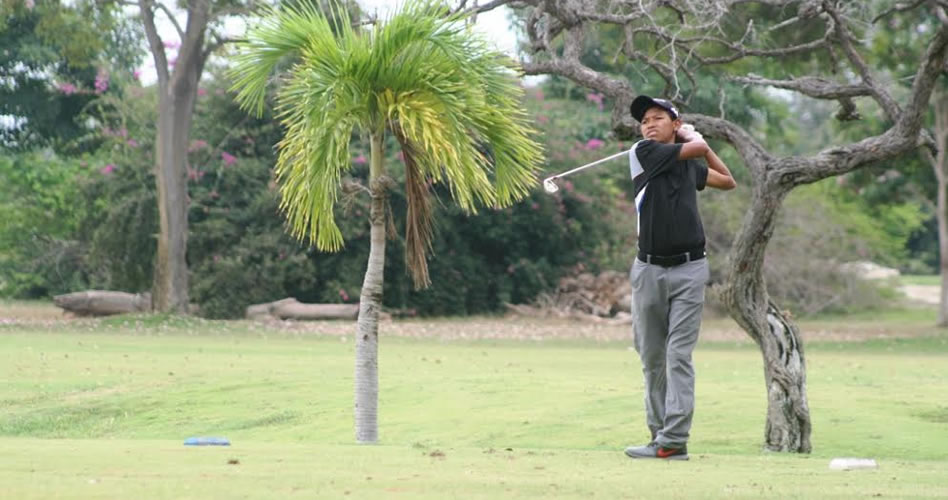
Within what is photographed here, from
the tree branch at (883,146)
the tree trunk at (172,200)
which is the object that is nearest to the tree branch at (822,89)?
the tree branch at (883,146)

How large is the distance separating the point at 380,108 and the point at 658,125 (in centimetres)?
Result: 290

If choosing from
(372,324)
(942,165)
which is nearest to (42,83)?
(942,165)

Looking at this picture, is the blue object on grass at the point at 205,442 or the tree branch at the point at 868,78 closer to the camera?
the blue object on grass at the point at 205,442

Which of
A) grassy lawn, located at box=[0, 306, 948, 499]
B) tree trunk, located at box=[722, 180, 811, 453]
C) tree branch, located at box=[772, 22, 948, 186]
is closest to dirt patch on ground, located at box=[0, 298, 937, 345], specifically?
grassy lawn, located at box=[0, 306, 948, 499]

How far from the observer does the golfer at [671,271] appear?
9.70 meters

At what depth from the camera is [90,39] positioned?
102 feet

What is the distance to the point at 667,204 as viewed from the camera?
32.0ft

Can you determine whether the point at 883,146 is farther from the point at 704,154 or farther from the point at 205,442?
the point at 205,442

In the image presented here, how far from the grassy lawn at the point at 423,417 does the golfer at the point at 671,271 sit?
1.39 feet

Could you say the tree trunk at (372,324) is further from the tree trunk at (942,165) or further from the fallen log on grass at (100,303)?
the fallen log on grass at (100,303)

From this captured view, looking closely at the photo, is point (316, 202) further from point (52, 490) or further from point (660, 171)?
point (52, 490)

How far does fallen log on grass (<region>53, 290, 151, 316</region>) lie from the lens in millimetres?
33938

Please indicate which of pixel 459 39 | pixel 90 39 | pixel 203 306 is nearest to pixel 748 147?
pixel 459 39

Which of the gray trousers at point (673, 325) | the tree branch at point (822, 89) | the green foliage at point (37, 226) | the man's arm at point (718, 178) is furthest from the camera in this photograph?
the green foliage at point (37, 226)
